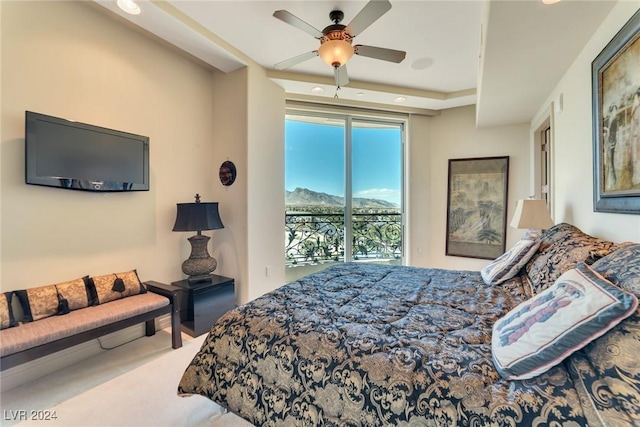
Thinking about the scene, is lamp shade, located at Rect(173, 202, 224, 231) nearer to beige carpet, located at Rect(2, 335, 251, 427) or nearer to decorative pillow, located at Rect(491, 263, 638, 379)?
beige carpet, located at Rect(2, 335, 251, 427)

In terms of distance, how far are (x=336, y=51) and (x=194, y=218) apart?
2.05m

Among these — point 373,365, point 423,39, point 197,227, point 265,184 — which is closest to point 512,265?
point 373,365

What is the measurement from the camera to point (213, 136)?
11.6 feet

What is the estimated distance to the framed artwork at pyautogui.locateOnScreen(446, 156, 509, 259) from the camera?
4.25 meters

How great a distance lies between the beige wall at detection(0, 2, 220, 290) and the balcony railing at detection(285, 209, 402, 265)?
49.6 inches

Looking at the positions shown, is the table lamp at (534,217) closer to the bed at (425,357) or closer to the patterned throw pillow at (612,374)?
the bed at (425,357)

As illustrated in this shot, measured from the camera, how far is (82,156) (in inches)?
89.5

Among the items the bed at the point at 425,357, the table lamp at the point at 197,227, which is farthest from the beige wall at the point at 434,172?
the table lamp at the point at 197,227

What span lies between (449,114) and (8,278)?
5.55 metres

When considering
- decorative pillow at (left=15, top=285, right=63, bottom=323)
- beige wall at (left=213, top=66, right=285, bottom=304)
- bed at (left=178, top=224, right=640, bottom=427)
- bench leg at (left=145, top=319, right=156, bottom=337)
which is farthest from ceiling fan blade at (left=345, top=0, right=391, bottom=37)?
bench leg at (left=145, top=319, right=156, bottom=337)

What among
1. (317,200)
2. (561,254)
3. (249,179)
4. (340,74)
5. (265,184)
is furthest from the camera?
(317,200)

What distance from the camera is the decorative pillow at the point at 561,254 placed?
56.8 inches

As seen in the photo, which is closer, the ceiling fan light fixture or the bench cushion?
the bench cushion

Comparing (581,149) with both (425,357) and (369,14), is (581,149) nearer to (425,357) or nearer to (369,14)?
(369,14)
